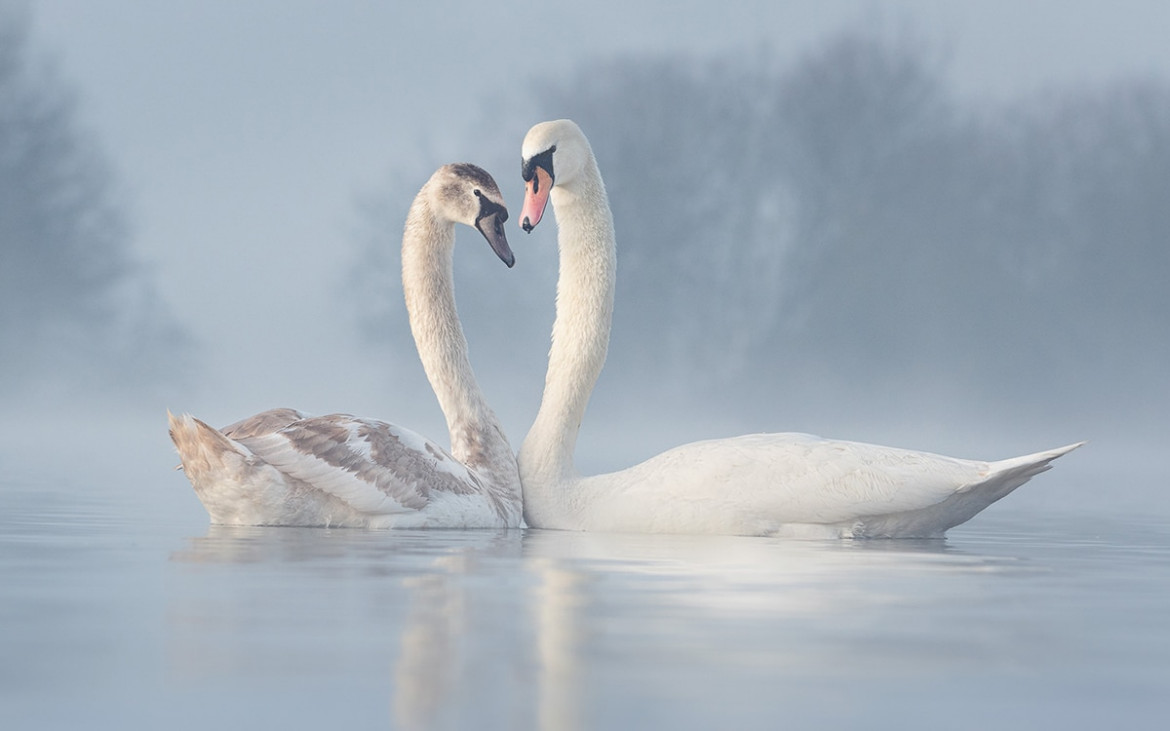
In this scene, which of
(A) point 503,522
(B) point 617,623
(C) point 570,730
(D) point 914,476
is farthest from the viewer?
(A) point 503,522

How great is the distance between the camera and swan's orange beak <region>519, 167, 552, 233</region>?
1041 centimetres

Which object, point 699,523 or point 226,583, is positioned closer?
point 226,583

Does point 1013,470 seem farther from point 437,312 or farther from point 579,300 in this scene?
point 437,312

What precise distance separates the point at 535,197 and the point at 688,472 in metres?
2.06

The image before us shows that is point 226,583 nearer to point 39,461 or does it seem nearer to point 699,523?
point 699,523

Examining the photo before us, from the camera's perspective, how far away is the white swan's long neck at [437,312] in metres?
11.7

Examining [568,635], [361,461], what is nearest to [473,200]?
[361,461]

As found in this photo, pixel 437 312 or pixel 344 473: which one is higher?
pixel 437 312

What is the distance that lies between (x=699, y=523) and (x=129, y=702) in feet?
19.9

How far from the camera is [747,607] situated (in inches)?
236

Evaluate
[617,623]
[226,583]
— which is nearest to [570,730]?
[617,623]

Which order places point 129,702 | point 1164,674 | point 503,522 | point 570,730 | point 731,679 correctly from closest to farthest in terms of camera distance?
point 570,730 → point 129,702 → point 731,679 → point 1164,674 → point 503,522

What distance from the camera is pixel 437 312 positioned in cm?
1180

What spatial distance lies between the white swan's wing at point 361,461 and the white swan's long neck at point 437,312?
4.81ft
